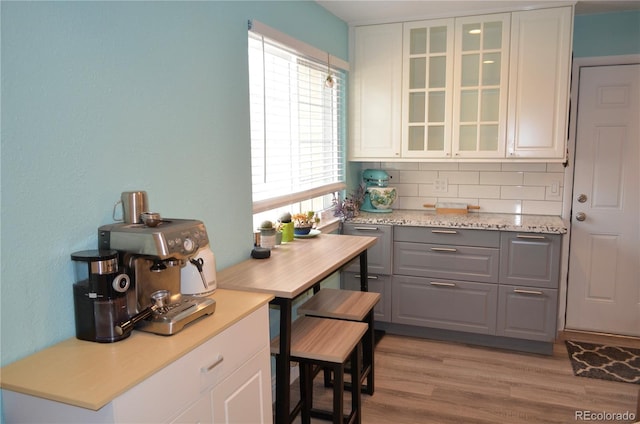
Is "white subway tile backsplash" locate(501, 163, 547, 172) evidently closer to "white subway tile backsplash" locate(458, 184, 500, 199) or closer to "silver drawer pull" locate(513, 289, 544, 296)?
"white subway tile backsplash" locate(458, 184, 500, 199)

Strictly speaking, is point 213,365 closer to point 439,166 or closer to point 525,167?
point 439,166

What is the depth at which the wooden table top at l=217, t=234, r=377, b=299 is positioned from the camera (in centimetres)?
208

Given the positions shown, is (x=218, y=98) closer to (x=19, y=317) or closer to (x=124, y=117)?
(x=124, y=117)

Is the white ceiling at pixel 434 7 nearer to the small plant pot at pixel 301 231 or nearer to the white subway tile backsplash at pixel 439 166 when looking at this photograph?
the white subway tile backsplash at pixel 439 166

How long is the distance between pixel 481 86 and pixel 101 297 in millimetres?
3052

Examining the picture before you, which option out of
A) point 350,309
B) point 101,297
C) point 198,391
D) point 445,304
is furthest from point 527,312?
point 101,297

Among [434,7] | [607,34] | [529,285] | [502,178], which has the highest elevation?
[434,7]

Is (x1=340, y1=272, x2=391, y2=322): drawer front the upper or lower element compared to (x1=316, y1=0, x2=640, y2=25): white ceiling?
lower

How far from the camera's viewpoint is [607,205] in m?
3.89

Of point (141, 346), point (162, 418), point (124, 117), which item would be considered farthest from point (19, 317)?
point (124, 117)

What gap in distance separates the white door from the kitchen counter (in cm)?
327

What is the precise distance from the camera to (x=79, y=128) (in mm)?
1645

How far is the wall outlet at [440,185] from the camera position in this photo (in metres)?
4.20

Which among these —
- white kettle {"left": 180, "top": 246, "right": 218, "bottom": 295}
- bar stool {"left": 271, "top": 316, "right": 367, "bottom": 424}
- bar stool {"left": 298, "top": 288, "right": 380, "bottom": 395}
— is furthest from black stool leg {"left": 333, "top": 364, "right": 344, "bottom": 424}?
white kettle {"left": 180, "top": 246, "right": 218, "bottom": 295}
